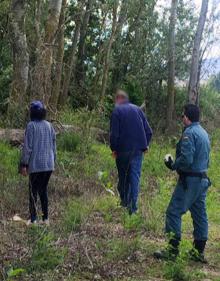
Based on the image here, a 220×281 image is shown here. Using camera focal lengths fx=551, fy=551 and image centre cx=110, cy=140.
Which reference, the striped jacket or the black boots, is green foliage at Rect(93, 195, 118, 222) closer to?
the striped jacket

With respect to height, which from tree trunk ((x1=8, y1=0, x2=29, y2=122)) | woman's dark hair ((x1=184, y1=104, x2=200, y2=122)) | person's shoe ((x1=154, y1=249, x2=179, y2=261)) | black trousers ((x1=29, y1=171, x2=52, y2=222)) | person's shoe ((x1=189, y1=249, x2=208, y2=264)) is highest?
tree trunk ((x1=8, y1=0, x2=29, y2=122))

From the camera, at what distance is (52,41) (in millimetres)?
13461

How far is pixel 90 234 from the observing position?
7.29 metres

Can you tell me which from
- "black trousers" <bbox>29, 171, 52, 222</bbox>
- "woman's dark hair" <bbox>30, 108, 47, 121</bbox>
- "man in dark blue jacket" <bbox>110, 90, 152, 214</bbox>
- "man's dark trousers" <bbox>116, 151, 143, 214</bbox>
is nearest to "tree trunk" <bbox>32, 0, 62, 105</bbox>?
"man in dark blue jacket" <bbox>110, 90, 152, 214</bbox>

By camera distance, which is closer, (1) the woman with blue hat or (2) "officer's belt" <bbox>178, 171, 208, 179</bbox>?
(2) "officer's belt" <bbox>178, 171, 208, 179</bbox>

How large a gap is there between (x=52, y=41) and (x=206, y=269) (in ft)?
26.5

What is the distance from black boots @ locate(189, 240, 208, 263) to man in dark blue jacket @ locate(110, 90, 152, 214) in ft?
4.90

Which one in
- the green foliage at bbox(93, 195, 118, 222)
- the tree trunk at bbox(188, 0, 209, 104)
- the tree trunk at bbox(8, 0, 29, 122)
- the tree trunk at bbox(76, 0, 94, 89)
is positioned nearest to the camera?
the green foliage at bbox(93, 195, 118, 222)

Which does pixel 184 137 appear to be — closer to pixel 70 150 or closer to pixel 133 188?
pixel 133 188

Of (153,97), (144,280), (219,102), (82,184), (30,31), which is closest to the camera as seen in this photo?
(144,280)

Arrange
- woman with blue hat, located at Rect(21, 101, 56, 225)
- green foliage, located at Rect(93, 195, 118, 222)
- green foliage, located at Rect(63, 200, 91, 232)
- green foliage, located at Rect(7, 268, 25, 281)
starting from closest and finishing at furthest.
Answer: green foliage, located at Rect(7, 268, 25, 281) → green foliage, located at Rect(63, 200, 91, 232) → woman with blue hat, located at Rect(21, 101, 56, 225) → green foliage, located at Rect(93, 195, 118, 222)

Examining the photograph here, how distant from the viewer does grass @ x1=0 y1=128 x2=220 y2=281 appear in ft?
19.1

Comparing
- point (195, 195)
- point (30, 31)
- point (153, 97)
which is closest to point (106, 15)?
point (153, 97)

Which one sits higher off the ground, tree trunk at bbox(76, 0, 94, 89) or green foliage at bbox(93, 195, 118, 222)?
tree trunk at bbox(76, 0, 94, 89)
